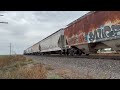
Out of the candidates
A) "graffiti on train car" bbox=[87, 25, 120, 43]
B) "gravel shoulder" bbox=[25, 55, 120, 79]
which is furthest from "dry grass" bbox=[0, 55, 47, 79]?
"graffiti on train car" bbox=[87, 25, 120, 43]

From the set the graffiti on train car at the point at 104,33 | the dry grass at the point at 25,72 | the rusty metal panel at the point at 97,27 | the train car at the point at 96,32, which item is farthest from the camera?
the train car at the point at 96,32

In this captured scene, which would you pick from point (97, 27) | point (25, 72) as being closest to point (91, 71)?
point (25, 72)

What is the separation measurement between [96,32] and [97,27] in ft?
1.27

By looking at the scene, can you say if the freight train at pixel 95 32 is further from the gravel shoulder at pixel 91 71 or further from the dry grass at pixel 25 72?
the dry grass at pixel 25 72

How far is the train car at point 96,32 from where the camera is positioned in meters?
12.8

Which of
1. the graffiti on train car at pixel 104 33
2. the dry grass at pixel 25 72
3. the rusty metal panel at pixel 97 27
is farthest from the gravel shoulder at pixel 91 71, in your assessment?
the rusty metal panel at pixel 97 27

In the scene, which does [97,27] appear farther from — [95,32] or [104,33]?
[104,33]

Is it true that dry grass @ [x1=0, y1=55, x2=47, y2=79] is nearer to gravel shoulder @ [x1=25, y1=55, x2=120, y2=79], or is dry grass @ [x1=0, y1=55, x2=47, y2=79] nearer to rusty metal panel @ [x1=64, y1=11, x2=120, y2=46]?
gravel shoulder @ [x1=25, y1=55, x2=120, y2=79]

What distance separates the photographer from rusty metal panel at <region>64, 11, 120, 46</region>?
12.7 metres
